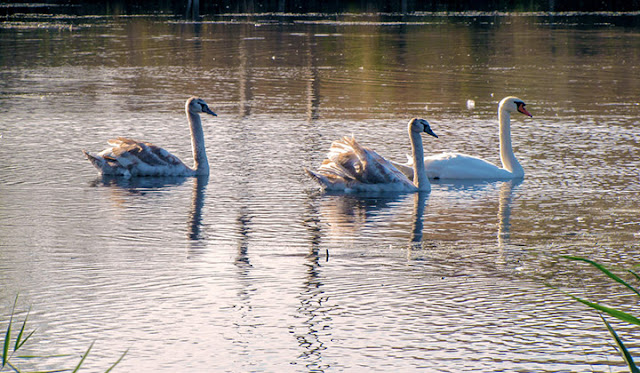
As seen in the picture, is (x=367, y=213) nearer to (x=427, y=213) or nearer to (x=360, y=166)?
(x=427, y=213)

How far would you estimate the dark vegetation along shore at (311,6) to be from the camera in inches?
2542

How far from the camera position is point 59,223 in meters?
10.8

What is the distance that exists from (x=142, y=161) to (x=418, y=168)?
342 centimetres

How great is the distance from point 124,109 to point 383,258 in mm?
12340

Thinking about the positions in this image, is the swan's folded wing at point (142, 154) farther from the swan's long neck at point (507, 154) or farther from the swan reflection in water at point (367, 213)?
the swan's long neck at point (507, 154)

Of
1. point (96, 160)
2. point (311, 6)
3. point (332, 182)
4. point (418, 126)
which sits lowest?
point (332, 182)

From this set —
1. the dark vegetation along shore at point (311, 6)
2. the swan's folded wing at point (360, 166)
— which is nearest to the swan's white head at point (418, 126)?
the swan's folded wing at point (360, 166)

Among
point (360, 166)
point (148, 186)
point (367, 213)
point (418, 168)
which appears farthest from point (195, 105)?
point (367, 213)

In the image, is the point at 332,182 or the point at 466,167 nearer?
the point at 332,182

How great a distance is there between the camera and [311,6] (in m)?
69.1

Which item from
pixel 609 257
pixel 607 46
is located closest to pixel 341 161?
pixel 609 257

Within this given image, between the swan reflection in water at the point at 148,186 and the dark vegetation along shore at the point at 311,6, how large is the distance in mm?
46478

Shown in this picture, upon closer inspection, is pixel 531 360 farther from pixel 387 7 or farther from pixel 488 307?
pixel 387 7

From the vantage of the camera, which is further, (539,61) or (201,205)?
(539,61)
